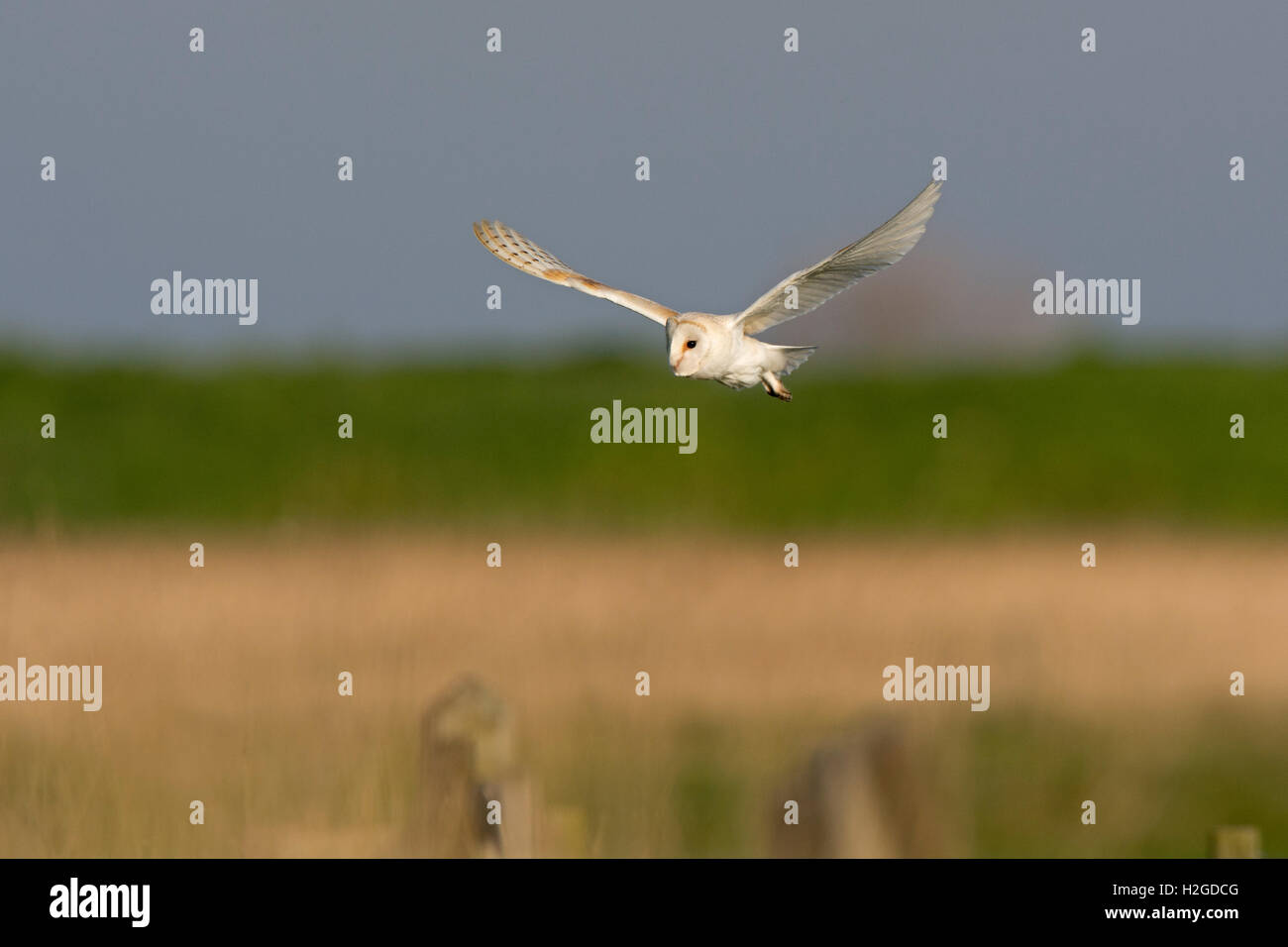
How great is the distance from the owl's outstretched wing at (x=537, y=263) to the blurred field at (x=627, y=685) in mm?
1120

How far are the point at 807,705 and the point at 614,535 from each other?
4.85 meters

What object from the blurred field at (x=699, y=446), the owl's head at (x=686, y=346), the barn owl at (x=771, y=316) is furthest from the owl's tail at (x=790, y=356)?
the blurred field at (x=699, y=446)

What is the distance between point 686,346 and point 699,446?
15.4 metres

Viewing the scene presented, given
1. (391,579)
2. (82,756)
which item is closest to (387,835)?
(82,756)

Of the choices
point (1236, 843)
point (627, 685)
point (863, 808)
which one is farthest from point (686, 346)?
point (627, 685)

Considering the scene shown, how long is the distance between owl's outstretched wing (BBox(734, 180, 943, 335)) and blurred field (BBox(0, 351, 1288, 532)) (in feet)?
38.1

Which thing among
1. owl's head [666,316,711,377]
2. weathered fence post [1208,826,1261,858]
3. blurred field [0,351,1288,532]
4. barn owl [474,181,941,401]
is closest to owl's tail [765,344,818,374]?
barn owl [474,181,941,401]

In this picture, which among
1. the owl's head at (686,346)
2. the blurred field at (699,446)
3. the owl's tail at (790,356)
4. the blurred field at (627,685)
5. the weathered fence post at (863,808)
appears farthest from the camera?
the blurred field at (699,446)

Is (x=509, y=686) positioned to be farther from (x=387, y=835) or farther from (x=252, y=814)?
(x=387, y=835)

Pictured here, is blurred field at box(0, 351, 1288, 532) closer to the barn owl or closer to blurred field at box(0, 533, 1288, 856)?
blurred field at box(0, 533, 1288, 856)

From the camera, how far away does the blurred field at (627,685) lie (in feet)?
16.0

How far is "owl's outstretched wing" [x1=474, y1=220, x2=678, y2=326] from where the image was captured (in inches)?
140

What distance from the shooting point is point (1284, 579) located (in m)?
12.1

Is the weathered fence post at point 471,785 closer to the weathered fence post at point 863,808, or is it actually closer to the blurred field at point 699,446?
the weathered fence post at point 863,808
